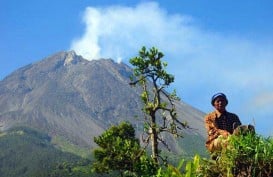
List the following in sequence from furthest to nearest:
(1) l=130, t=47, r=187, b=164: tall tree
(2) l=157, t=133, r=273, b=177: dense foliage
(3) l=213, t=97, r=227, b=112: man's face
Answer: (1) l=130, t=47, r=187, b=164: tall tree → (3) l=213, t=97, r=227, b=112: man's face → (2) l=157, t=133, r=273, b=177: dense foliage

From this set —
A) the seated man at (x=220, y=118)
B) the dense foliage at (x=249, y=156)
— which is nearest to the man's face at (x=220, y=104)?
the seated man at (x=220, y=118)

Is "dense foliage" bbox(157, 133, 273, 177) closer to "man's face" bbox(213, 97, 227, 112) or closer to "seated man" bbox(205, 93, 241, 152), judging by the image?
"seated man" bbox(205, 93, 241, 152)

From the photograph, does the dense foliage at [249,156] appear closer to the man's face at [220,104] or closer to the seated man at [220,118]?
the seated man at [220,118]

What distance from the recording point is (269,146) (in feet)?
23.9

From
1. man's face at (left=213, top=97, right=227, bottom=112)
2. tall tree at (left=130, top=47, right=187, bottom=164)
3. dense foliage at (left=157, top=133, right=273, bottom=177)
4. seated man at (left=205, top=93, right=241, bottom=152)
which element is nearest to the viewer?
dense foliage at (left=157, top=133, right=273, bottom=177)

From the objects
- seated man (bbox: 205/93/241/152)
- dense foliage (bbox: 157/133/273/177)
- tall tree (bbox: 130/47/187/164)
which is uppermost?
tall tree (bbox: 130/47/187/164)

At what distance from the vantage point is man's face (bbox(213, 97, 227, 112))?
9.80 meters

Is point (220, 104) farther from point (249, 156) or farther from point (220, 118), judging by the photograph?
point (249, 156)

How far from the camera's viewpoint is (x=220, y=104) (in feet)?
32.2

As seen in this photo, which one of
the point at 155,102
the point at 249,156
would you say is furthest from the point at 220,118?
the point at 155,102

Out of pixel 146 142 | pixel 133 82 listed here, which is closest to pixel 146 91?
pixel 133 82

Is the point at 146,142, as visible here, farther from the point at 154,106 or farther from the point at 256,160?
the point at 256,160

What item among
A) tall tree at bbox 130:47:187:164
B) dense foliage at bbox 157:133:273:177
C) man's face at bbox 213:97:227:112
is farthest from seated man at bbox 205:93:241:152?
tall tree at bbox 130:47:187:164

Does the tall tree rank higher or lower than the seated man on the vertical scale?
higher
